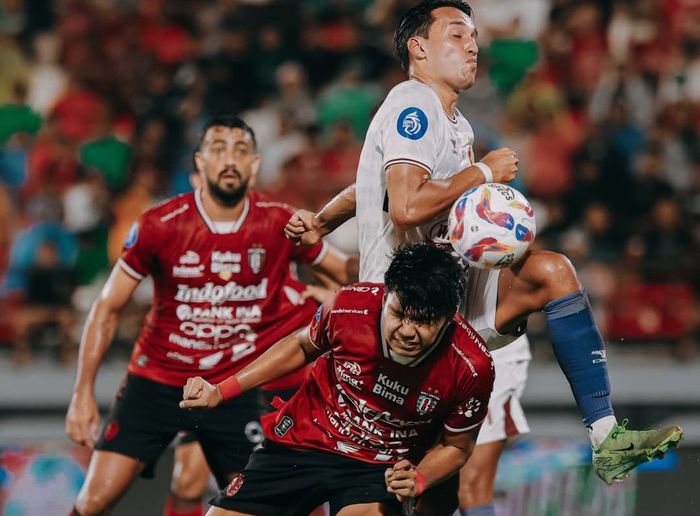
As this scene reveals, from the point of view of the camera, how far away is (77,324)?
871 cm

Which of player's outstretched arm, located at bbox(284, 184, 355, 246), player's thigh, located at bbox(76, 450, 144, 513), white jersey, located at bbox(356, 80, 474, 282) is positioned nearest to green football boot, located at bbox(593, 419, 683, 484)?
white jersey, located at bbox(356, 80, 474, 282)

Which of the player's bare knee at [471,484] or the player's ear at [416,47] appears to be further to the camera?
the player's bare knee at [471,484]

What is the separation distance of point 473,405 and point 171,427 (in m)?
1.88

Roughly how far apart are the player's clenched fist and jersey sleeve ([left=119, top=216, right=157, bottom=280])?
195cm

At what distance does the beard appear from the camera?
6.21 meters

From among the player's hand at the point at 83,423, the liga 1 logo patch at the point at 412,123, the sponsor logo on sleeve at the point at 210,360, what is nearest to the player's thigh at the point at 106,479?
the player's hand at the point at 83,423

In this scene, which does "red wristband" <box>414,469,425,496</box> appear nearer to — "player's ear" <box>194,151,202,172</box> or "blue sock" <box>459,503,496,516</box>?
"blue sock" <box>459,503,496,516</box>

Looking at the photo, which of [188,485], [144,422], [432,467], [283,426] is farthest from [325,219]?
[188,485]

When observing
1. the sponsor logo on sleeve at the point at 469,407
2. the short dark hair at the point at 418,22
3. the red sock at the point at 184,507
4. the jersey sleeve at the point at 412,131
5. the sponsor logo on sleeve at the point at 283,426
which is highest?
the short dark hair at the point at 418,22

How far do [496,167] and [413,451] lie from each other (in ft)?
3.72

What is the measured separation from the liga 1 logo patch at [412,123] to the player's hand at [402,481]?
1201 mm

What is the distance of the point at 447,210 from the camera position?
15.8ft

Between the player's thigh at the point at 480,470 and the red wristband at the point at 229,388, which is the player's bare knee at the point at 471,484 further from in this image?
the red wristband at the point at 229,388

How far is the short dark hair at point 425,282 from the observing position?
177 inches
